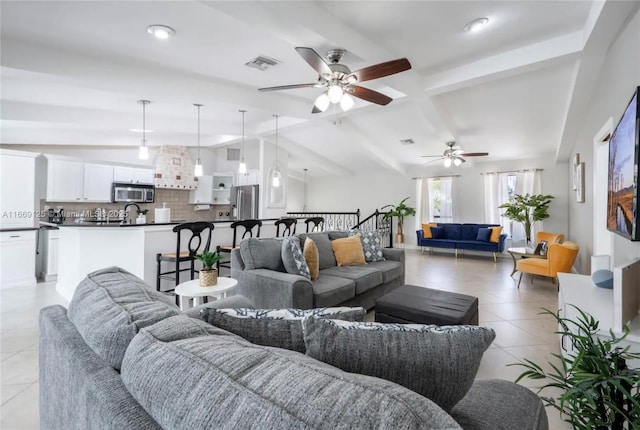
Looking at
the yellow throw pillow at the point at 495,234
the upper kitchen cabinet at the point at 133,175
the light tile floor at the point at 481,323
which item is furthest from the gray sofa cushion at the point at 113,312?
the yellow throw pillow at the point at 495,234

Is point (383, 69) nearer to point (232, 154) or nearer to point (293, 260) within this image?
point (293, 260)

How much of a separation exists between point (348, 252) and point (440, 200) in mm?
5951

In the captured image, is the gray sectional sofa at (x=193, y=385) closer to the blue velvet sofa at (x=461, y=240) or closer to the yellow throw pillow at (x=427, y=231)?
the blue velvet sofa at (x=461, y=240)

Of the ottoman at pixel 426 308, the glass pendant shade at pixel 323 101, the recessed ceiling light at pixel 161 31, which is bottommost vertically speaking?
the ottoman at pixel 426 308

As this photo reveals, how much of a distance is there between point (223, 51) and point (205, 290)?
2555 millimetres

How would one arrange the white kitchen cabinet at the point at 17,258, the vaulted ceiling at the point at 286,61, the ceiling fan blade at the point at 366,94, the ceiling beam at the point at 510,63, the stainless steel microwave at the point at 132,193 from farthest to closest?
the stainless steel microwave at the point at 132,193 → the white kitchen cabinet at the point at 17,258 → the ceiling fan blade at the point at 366,94 → the ceiling beam at the point at 510,63 → the vaulted ceiling at the point at 286,61

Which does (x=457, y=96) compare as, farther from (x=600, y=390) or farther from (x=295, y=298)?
(x=600, y=390)

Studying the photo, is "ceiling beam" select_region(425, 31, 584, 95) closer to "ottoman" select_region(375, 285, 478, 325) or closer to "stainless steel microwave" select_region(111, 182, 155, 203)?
"ottoman" select_region(375, 285, 478, 325)

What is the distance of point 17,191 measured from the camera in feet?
16.1

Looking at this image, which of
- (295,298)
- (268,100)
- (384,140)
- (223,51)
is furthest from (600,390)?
(384,140)

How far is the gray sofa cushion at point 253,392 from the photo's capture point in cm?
51

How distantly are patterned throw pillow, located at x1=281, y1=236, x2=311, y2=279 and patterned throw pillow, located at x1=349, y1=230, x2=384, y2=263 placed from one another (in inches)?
51.2

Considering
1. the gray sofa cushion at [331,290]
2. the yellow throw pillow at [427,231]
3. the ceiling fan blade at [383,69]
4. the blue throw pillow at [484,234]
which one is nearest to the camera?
the ceiling fan blade at [383,69]

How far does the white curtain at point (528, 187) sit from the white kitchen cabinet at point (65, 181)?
32.1 ft
